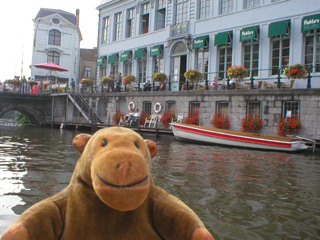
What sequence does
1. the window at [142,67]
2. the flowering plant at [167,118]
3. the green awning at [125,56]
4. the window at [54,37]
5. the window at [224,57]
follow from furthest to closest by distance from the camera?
1. the window at [54,37]
2. the green awning at [125,56]
3. the window at [142,67]
4. the window at [224,57]
5. the flowering plant at [167,118]

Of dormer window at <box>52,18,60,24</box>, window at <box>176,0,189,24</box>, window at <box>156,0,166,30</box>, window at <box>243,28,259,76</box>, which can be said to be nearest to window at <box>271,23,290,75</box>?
window at <box>243,28,259,76</box>

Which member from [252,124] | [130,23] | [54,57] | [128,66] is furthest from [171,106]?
[54,57]

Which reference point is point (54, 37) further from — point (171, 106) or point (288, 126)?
point (288, 126)

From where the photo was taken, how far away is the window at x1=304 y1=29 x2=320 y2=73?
16.6 meters

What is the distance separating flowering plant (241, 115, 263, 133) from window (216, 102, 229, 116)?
4.80 ft

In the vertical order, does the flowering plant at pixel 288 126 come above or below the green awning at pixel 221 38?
below

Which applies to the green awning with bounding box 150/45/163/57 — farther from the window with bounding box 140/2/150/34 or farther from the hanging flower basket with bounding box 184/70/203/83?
the hanging flower basket with bounding box 184/70/203/83

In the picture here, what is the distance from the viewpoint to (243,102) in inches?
664

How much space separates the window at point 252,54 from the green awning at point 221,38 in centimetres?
118

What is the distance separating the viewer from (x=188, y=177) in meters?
6.47

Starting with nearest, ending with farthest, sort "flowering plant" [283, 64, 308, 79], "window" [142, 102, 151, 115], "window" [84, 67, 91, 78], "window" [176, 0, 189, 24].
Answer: "flowering plant" [283, 64, 308, 79]
"window" [142, 102, 151, 115]
"window" [176, 0, 189, 24]
"window" [84, 67, 91, 78]

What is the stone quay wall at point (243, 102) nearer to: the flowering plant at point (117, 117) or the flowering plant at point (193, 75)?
the flowering plant at point (117, 117)

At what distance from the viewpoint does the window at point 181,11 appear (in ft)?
77.8

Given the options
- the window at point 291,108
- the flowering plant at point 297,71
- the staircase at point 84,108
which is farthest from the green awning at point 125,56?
the window at point 291,108
